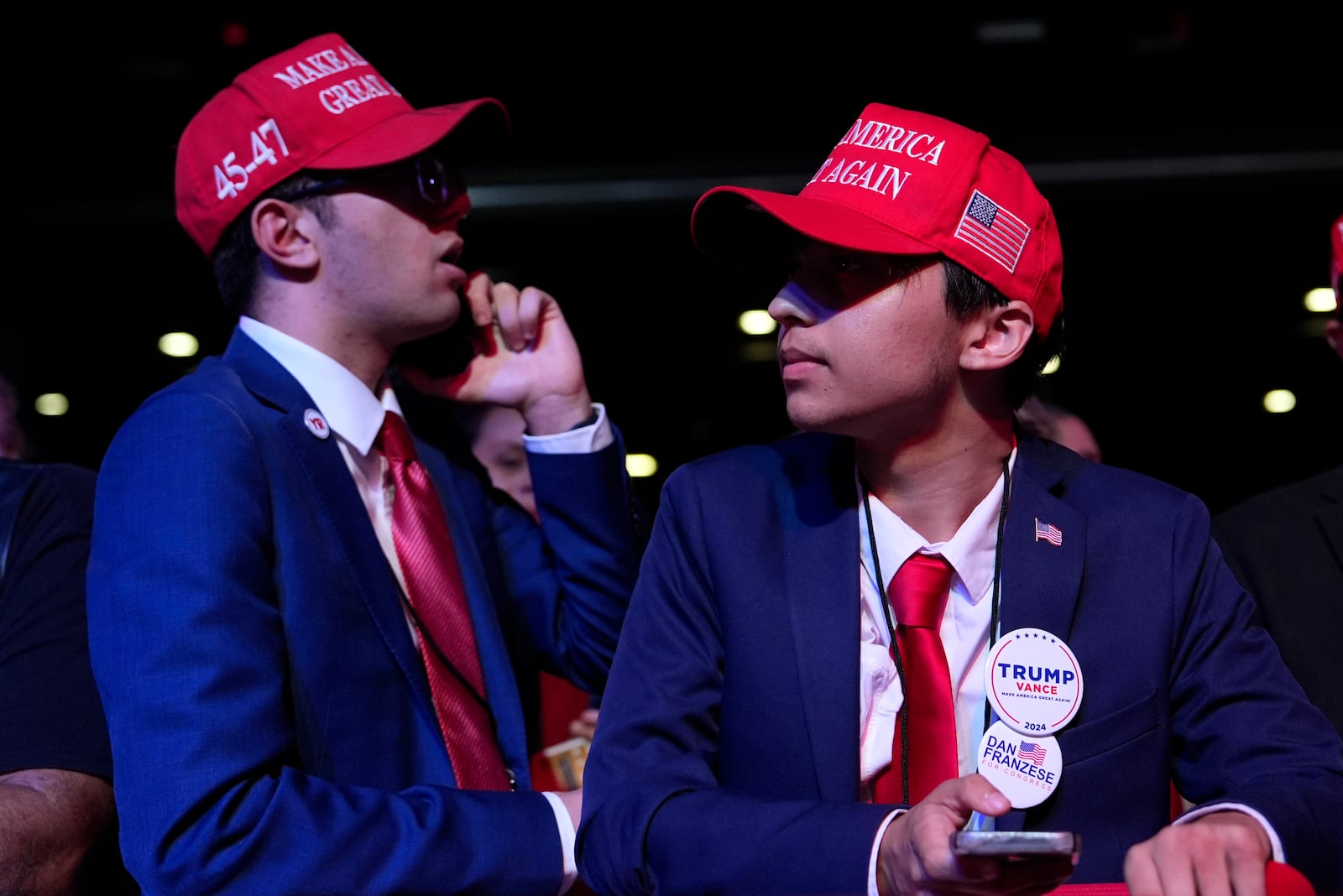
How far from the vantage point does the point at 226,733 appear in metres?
1.71

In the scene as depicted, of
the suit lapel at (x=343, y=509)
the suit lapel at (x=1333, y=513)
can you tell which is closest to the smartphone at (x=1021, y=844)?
the suit lapel at (x=343, y=509)

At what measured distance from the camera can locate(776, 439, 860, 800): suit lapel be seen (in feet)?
5.58

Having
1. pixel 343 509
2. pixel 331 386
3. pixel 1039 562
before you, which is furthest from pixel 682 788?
pixel 331 386

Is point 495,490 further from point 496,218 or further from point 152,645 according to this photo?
point 496,218

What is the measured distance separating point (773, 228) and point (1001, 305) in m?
0.34

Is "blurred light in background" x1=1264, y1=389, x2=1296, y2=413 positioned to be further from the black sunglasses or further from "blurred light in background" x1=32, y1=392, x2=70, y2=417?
"blurred light in background" x1=32, y1=392, x2=70, y2=417

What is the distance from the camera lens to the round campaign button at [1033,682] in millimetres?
1672

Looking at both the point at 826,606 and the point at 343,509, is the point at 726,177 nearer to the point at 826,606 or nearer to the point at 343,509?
the point at 343,509

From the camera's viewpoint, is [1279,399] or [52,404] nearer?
[52,404]

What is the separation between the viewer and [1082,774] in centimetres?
167

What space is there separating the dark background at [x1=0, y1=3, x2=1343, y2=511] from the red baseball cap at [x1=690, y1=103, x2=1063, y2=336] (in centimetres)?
198

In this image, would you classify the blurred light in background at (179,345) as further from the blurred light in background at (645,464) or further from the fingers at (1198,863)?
the fingers at (1198,863)

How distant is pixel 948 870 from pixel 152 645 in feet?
3.47

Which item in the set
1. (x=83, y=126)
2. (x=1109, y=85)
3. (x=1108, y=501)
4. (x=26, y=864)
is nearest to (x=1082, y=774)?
(x=1108, y=501)
